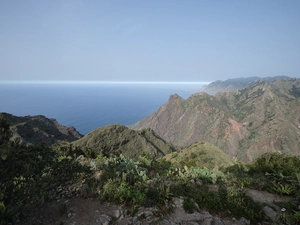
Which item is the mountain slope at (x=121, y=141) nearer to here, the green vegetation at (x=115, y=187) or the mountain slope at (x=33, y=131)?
the mountain slope at (x=33, y=131)

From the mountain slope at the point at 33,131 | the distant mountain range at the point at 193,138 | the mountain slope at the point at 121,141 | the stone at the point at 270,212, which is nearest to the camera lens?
the stone at the point at 270,212

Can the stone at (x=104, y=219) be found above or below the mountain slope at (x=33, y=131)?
above

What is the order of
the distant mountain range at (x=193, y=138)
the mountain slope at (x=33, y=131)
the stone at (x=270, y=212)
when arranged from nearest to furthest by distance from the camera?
1. the stone at (x=270, y=212)
2. the distant mountain range at (x=193, y=138)
3. the mountain slope at (x=33, y=131)

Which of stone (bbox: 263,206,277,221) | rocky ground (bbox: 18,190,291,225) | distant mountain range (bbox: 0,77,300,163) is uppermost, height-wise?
rocky ground (bbox: 18,190,291,225)

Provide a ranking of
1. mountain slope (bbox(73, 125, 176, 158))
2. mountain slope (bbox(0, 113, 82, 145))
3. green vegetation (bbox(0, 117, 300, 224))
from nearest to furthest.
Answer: green vegetation (bbox(0, 117, 300, 224)), mountain slope (bbox(0, 113, 82, 145)), mountain slope (bbox(73, 125, 176, 158))

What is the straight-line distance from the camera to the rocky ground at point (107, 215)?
21.3 ft

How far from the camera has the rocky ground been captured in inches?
256

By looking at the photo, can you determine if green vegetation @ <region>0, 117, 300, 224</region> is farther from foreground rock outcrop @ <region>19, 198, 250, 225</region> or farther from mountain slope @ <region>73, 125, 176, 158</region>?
mountain slope @ <region>73, 125, 176, 158</region>

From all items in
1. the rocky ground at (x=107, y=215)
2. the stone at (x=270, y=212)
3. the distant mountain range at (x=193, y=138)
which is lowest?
the distant mountain range at (x=193, y=138)

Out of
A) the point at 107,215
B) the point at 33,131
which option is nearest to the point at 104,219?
the point at 107,215

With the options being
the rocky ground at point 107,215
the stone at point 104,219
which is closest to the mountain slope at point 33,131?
the rocky ground at point 107,215

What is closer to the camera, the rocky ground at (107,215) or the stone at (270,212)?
the rocky ground at (107,215)

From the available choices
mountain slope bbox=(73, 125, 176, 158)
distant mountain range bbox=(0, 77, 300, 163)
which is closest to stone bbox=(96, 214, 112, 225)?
distant mountain range bbox=(0, 77, 300, 163)

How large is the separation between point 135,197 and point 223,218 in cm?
375
